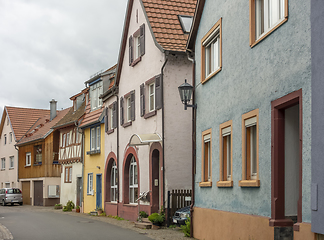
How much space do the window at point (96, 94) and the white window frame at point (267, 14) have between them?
65.4 ft

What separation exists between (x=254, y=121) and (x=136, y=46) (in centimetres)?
1352

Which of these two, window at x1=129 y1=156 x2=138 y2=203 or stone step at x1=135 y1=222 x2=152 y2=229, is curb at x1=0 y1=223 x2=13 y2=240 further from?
window at x1=129 y1=156 x2=138 y2=203

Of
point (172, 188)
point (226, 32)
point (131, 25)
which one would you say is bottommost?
point (172, 188)

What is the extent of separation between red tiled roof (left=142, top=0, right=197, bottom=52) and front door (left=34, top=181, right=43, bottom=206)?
1025 inches

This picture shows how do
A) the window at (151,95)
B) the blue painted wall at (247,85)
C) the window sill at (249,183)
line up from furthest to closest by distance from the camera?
the window at (151,95), the window sill at (249,183), the blue painted wall at (247,85)

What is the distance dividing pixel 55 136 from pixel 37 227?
23942 mm

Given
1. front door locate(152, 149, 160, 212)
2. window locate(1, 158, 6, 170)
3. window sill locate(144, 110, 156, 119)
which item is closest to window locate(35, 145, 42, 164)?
window locate(1, 158, 6, 170)

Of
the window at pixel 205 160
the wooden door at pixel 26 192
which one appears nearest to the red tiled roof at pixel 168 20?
the window at pixel 205 160

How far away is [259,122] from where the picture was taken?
1044cm

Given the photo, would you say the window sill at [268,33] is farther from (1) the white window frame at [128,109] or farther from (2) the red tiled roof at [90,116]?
(2) the red tiled roof at [90,116]

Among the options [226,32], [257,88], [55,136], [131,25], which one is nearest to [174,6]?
[131,25]

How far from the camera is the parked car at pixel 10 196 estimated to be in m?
42.7

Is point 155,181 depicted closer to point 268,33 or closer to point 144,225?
point 144,225

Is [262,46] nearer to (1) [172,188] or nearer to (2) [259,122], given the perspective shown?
(2) [259,122]
